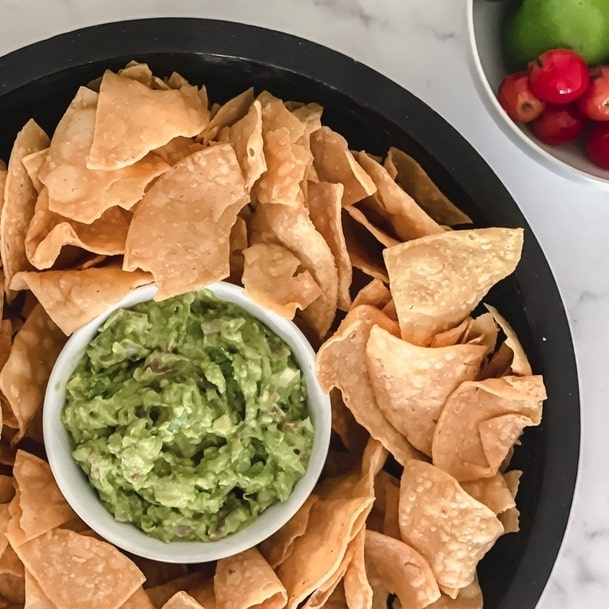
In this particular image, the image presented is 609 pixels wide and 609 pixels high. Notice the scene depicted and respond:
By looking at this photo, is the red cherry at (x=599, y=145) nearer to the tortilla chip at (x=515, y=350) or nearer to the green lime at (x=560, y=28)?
the green lime at (x=560, y=28)

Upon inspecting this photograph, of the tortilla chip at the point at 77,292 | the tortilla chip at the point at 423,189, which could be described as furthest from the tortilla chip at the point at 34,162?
the tortilla chip at the point at 423,189

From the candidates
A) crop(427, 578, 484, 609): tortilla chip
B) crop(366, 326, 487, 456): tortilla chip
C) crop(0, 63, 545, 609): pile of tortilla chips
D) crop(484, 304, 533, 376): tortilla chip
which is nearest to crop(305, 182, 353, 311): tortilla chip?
crop(0, 63, 545, 609): pile of tortilla chips

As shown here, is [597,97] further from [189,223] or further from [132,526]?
[132,526]

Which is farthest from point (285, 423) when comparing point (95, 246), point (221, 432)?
point (95, 246)

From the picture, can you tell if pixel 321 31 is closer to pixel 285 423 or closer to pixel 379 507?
pixel 285 423

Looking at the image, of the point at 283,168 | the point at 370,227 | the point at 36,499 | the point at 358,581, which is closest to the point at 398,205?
the point at 370,227
